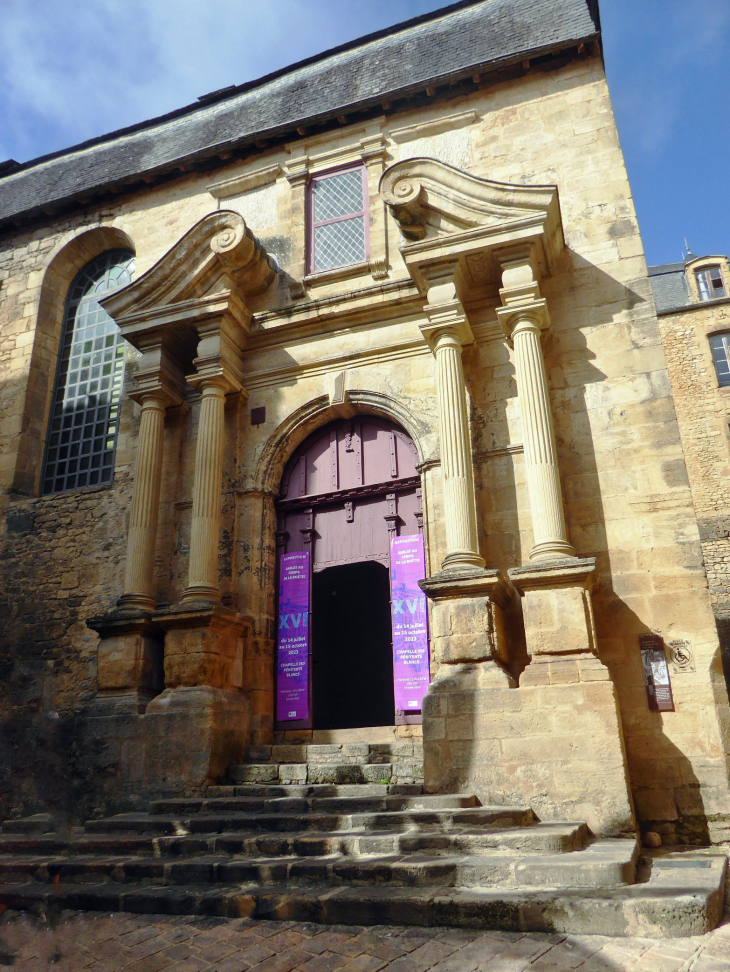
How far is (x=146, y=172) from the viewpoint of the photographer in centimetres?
1059

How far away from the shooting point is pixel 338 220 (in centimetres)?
953

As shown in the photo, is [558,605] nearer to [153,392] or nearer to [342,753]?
[342,753]

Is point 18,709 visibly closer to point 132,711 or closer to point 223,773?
point 132,711

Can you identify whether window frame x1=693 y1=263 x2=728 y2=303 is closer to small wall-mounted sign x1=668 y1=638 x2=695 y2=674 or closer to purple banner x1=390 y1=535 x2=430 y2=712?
purple banner x1=390 y1=535 x2=430 y2=712

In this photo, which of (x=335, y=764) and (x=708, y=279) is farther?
(x=708, y=279)

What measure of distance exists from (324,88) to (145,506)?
642 cm

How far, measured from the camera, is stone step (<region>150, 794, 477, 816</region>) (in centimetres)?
546

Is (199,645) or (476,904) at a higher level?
(199,645)

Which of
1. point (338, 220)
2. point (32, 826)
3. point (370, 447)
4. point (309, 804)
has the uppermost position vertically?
point (338, 220)

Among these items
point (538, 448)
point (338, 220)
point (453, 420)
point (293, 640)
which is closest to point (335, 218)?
point (338, 220)

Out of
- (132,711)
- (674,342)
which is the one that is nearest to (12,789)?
(132,711)

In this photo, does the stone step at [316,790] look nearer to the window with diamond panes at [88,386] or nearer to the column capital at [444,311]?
the column capital at [444,311]

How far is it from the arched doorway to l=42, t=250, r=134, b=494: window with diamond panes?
10.5ft

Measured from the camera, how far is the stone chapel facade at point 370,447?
20.2 feet
